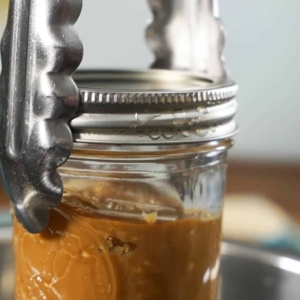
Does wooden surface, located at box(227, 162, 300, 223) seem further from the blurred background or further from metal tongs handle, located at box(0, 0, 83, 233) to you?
metal tongs handle, located at box(0, 0, 83, 233)

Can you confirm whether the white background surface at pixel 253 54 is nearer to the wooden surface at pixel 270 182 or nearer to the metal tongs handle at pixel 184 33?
the wooden surface at pixel 270 182

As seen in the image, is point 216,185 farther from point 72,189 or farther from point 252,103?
point 252,103

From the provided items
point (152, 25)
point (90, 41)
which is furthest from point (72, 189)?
point (90, 41)

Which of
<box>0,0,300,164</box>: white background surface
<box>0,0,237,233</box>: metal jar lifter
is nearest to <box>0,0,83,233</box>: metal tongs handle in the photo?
<box>0,0,237,233</box>: metal jar lifter

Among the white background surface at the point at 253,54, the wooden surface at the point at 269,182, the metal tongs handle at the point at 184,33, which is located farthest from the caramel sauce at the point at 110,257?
the white background surface at the point at 253,54

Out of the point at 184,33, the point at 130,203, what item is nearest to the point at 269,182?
the point at 184,33

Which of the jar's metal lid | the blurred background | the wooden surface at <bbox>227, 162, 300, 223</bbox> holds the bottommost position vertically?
the wooden surface at <bbox>227, 162, 300, 223</bbox>

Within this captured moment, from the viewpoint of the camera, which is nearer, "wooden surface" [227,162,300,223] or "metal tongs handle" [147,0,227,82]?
"metal tongs handle" [147,0,227,82]
